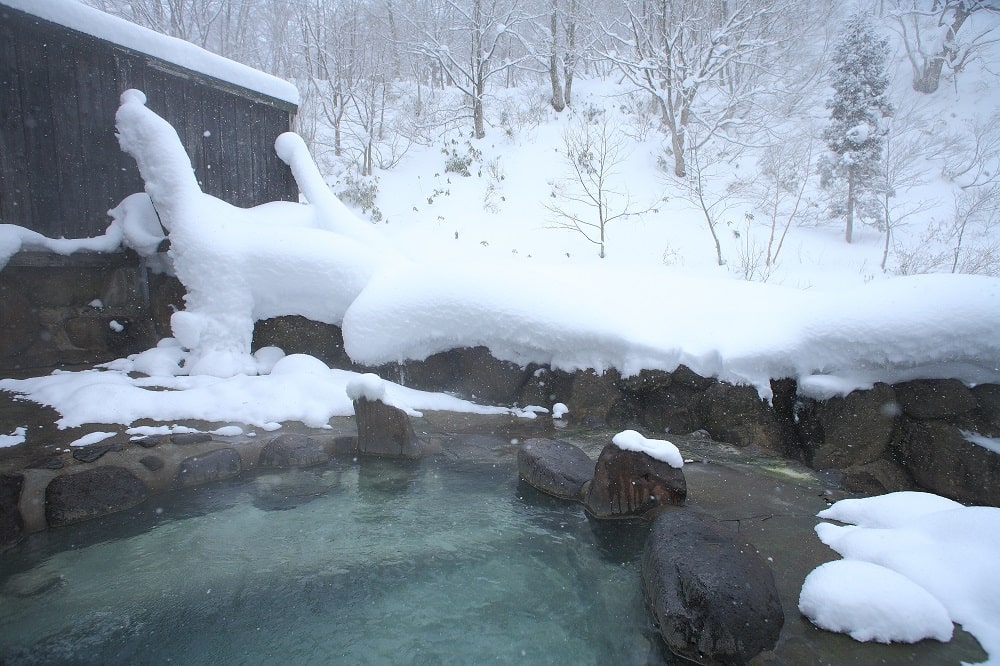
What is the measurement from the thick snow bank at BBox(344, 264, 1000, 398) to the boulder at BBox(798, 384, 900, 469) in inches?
5.0

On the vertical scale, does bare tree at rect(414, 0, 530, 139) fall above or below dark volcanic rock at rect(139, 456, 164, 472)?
above

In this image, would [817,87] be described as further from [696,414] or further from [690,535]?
[690,535]

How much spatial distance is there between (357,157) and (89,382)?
530 inches

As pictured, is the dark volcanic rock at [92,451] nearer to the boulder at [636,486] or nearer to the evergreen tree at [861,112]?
the boulder at [636,486]

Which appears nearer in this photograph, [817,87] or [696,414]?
[696,414]

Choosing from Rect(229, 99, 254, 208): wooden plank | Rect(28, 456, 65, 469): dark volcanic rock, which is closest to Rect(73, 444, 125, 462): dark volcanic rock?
Rect(28, 456, 65, 469): dark volcanic rock

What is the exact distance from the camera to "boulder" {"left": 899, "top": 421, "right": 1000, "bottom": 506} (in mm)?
3459

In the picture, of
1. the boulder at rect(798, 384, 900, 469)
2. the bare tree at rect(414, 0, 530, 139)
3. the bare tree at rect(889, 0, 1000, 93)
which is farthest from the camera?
the bare tree at rect(889, 0, 1000, 93)

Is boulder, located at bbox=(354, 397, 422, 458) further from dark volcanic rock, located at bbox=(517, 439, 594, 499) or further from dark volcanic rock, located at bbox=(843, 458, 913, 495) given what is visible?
dark volcanic rock, located at bbox=(843, 458, 913, 495)

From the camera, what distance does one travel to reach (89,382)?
14.0ft

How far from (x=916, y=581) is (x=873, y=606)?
371mm

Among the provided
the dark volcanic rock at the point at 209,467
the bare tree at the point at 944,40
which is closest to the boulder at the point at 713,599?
the dark volcanic rock at the point at 209,467

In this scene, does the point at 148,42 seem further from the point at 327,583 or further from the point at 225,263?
the point at 327,583

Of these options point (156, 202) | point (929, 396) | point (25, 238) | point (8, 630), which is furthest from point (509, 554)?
point (25, 238)
